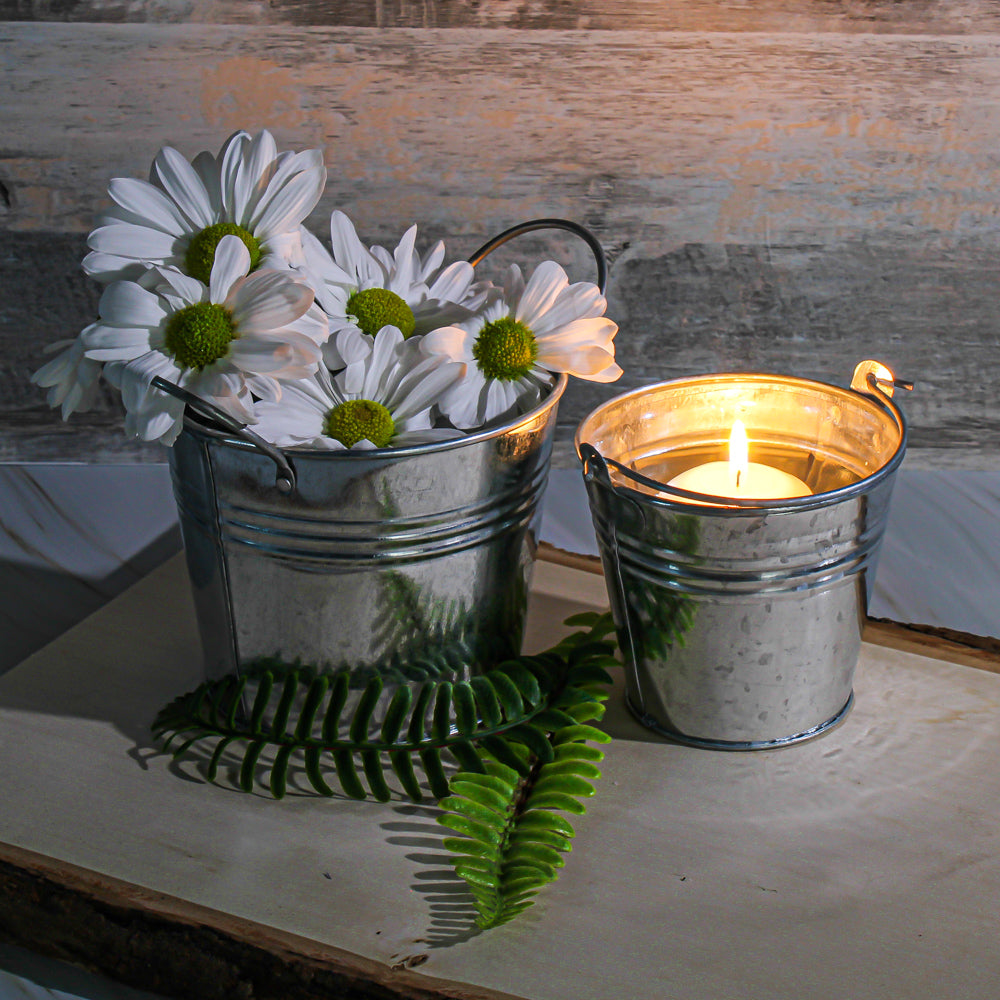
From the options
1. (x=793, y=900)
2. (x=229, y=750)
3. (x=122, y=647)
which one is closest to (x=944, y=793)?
(x=793, y=900)

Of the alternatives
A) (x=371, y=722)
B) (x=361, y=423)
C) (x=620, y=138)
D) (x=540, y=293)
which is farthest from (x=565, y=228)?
(x=620, y=138)

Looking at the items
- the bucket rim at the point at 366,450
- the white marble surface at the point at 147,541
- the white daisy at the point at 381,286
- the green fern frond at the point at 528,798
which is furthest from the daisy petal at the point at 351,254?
the white marble surface at the point at 147,541

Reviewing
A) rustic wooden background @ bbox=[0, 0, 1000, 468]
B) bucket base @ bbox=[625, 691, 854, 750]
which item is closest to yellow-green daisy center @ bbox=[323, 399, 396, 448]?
bucket base @ bbox=[625, 691, 854, 750]

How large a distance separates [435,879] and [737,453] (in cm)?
27

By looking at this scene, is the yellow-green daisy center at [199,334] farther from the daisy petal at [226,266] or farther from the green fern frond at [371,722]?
the green fern frond at [371,722]

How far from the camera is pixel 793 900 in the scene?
496 millimetres

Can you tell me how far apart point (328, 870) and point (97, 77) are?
698 millimetres

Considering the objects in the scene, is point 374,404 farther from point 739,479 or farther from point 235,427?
point 739,479

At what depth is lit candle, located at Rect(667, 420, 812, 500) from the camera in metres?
0.61

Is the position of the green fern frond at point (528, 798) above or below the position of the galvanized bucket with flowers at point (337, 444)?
below

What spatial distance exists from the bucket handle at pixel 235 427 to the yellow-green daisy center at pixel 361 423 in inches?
1.1

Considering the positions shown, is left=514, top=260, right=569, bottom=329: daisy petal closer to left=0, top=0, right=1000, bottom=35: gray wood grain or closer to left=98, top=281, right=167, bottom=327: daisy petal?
left=98, top=281, right=167, bottom=327: daisy petal

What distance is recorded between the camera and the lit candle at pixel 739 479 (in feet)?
1.99

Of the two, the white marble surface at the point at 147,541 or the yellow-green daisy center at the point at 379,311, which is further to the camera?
the white marble surface at the point at 147,541
